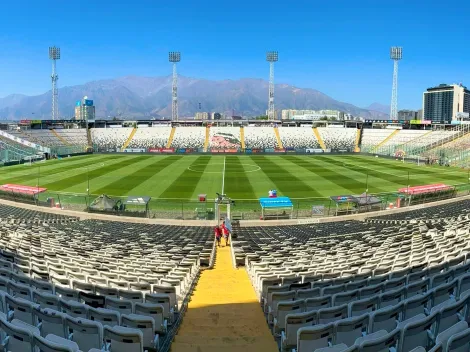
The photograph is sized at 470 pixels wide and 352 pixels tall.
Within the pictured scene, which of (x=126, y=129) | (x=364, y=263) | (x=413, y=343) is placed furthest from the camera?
(x=126, y=129)

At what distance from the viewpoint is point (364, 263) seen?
1161 cm

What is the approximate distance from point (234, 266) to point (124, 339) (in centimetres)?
1108

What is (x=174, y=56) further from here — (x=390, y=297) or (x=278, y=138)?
(x=390, y=297)

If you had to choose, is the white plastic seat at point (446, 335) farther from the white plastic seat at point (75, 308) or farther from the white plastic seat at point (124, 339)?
the white plastic seat at point (75, 308)

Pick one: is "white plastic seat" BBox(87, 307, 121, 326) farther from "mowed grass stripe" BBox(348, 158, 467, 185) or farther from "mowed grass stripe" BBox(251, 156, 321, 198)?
"mowed grass stripe" BBox(348, 158, 467, 185)

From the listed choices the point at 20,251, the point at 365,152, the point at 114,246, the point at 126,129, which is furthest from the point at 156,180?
the point at 126,129

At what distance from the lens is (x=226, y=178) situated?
54.4 meters

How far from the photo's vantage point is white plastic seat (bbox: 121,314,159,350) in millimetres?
6242

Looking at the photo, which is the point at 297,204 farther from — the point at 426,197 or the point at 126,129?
the point at 126,129

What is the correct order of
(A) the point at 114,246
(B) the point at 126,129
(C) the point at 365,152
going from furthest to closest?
(B) the point at 126,129
(C) the point at 365,152
(A) the point at 114,246

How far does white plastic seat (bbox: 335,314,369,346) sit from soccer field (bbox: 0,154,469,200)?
116 ft

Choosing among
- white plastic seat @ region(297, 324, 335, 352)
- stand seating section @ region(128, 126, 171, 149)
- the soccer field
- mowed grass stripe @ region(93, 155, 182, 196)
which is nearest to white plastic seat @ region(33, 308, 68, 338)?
white plastic seat @ region(297, 324, 335, 352)

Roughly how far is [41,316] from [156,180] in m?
46.9

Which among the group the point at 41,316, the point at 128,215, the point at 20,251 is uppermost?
the point at 41,316
